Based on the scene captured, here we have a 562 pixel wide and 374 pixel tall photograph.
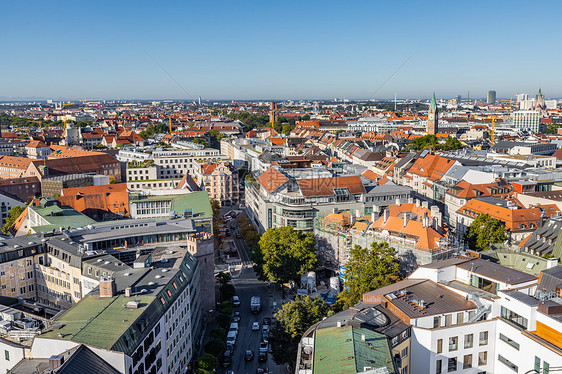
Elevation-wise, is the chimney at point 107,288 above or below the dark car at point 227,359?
above

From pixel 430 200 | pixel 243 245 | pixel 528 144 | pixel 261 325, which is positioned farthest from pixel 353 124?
pixel 261 325

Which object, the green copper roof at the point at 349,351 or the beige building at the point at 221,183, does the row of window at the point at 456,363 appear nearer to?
the green copper roof at the point at 349,351

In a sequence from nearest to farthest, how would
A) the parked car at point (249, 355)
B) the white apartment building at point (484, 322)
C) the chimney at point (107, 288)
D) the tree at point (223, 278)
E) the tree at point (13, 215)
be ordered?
1. the white apartment building at point (484, 322)
2. the chimney at point (107, 288)
3. the parked car at point (249, 355)
4. the tree at point (223, 278)
5. the tree at point (13, 215)

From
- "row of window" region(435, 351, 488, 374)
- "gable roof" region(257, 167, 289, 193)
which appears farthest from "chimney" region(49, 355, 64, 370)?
"gable roof" region(257, 167, 289, 193)

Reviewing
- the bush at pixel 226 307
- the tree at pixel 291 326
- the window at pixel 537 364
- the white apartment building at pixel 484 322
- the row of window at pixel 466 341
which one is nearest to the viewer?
the window at pixel 537 364

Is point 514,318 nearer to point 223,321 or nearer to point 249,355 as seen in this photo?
point 249,355

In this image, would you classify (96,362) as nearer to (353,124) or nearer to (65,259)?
(65,259)

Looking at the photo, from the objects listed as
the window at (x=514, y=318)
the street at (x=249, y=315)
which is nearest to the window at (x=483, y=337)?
the window at (x=514, y=318)

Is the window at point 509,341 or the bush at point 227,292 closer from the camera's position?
the window at point 509,341
